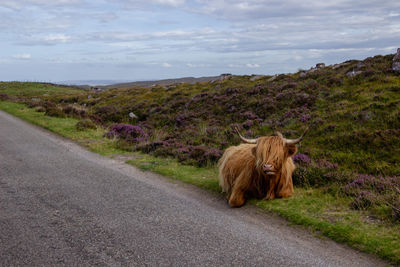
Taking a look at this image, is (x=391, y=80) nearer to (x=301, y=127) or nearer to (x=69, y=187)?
(x=301, y=127)

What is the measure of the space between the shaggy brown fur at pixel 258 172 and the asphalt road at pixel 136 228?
0.36m

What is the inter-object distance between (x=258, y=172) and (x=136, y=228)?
255cm

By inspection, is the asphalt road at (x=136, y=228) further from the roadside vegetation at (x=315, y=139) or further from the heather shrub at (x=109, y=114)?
the heather shrub at (x=109, y=114)

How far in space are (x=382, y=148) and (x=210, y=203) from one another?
5351mm

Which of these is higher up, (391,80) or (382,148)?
(391,80)

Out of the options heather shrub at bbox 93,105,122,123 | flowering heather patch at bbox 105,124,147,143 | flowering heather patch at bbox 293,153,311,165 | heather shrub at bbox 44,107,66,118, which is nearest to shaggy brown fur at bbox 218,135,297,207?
flowering heather patch at bbox 293,153,311,165

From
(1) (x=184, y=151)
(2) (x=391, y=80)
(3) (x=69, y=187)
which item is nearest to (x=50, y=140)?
(1) (x=184, y=151)

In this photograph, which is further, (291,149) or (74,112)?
(74,112)

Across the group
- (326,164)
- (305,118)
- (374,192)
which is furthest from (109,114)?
(374,192)

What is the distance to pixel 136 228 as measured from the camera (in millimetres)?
5566

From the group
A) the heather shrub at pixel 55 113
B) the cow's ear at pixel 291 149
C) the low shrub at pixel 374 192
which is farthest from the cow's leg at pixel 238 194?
the heather shrub at pixel 55 113

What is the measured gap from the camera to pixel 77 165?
33.4 ft

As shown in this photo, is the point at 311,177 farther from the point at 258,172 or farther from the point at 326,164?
the point at 258,172

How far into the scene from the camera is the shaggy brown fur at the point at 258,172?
6.43m
